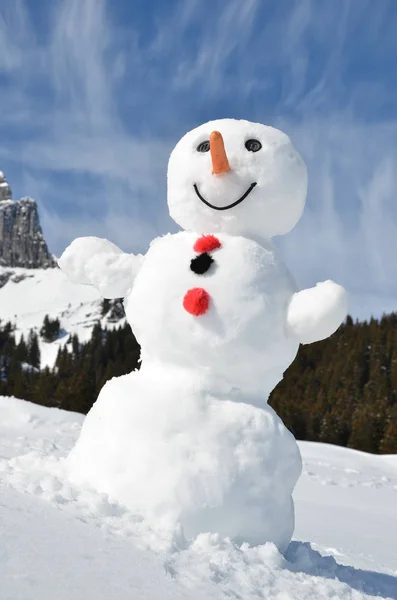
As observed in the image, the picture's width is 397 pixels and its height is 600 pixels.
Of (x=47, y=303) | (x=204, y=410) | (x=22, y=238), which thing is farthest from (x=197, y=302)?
(x=22, y=238)

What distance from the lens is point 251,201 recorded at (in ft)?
13.2

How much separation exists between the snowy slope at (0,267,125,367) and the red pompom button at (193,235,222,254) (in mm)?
101311

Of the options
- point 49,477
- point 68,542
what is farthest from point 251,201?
point 68,542

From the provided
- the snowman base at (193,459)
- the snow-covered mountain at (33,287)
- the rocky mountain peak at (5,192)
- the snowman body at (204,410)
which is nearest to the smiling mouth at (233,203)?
the snowman body at (204,410)

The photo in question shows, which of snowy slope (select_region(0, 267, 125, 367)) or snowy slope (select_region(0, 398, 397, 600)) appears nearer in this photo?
snowy slope (select_region(0, 398, 397, 600))

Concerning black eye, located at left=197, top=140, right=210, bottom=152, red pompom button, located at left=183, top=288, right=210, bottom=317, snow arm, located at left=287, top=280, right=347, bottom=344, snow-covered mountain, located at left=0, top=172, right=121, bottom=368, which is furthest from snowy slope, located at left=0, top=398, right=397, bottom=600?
snow-covered mountain, located at left=0, top=172, right=121, bottom=368

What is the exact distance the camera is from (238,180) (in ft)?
13.0

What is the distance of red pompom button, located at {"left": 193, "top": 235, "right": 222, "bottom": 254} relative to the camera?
388 centimetres

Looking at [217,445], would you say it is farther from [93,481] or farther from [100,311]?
[100,311]

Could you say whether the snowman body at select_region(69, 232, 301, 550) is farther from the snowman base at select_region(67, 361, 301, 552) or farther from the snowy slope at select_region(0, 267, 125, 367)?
the snowy slope at select_region(0, 267, 125, 367)

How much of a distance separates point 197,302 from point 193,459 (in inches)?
36.7

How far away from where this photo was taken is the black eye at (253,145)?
4012 millimetres

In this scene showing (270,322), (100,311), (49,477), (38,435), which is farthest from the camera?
(100,311)

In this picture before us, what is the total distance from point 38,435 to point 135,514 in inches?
271
